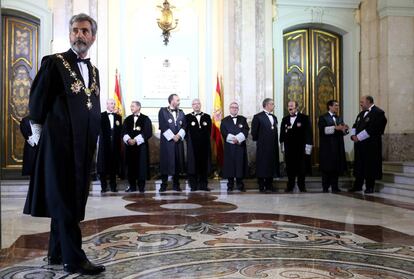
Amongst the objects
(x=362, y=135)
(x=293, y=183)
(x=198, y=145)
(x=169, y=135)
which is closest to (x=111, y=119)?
(x=169, y=135)

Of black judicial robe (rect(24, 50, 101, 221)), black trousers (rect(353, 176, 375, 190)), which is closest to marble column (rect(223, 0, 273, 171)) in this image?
black trousers (rect(353, 176, 375, 190))

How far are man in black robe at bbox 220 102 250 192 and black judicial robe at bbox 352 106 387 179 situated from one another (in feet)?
6.44

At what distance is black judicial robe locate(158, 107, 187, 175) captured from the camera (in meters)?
8.33

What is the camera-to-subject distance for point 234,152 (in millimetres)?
8391

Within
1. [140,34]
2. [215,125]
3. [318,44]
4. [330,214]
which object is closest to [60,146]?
[330,214]

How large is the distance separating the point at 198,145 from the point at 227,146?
52cm

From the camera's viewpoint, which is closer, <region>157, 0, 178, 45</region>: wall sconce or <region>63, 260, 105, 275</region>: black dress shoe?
<region>63, 260, 105, 275</region>: black dress shoe

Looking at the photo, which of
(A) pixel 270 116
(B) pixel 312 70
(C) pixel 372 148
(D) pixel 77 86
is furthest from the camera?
(B) pixel 312 70

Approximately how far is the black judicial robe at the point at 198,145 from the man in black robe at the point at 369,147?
255 centimetres

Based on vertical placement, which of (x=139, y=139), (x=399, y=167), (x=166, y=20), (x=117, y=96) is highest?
(x=166, y=20)

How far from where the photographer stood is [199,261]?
3051 mm

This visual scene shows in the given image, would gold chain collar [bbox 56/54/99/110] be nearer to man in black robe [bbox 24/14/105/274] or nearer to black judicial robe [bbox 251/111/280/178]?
man in black robe [bbox 24/14/105/274]

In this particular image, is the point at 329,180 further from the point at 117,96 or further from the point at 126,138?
the point at 117,96

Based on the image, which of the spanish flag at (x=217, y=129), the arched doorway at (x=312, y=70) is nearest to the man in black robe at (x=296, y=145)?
the spanish flag at (x=217, y=129)
